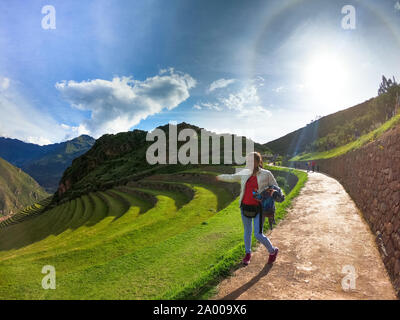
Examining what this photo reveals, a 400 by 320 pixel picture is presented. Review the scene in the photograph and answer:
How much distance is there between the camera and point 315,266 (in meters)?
4.59

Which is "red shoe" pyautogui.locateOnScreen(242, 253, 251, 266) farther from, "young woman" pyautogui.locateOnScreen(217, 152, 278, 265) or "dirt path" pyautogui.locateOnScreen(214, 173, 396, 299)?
"young woman" pyautogui.locateOnScreen(217, 152, 278, 265)

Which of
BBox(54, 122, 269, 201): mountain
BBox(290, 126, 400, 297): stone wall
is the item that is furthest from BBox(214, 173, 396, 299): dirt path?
BBox(54, 122, 269, 201): mountain

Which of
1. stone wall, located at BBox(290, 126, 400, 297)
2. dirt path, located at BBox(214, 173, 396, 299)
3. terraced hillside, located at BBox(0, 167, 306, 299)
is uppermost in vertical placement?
stone wall, located at BBox(290, 126, 400, 297)

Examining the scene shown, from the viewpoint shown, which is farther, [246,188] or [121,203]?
[121,203]

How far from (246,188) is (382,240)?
3720 mm

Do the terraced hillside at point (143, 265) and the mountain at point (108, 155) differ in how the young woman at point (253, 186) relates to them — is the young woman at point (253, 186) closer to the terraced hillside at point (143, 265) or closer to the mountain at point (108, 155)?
the terraced hillside at point (143, 265)

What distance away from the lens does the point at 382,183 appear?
19.8ft

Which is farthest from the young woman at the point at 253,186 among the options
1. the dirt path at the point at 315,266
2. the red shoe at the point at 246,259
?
the dirt path at the point at 315,266

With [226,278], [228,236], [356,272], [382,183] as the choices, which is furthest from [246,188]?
[382,183]

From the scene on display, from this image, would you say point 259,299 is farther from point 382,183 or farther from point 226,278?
point 382,183

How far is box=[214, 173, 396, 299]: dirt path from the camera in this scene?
148 inches

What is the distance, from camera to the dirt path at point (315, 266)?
3758mm

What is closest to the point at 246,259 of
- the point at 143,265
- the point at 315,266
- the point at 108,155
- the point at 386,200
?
Result: the point at 315,266
